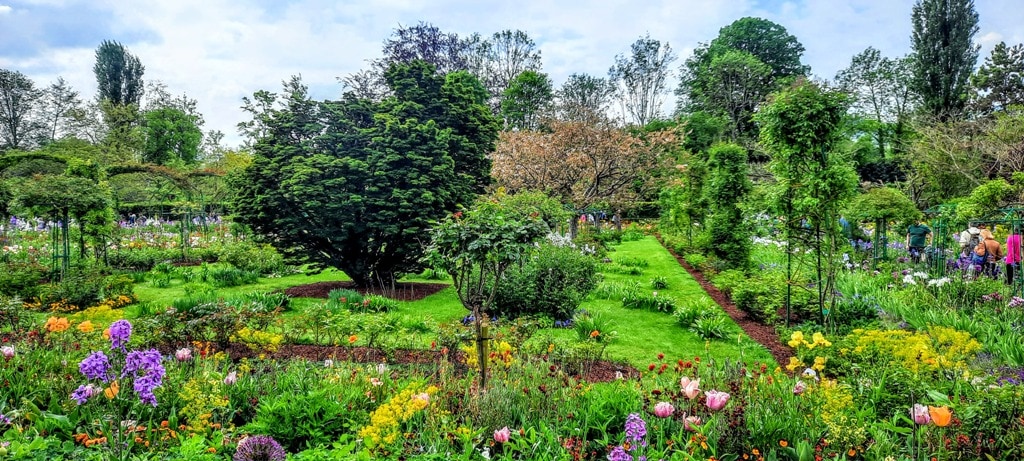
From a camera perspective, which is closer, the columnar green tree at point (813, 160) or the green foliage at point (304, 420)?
the green foliage at point (304, 420)

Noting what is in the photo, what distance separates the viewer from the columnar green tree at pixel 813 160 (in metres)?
6.14

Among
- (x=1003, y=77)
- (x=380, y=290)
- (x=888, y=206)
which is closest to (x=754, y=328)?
(x=888, y=206)

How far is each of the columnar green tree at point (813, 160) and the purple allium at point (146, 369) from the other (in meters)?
7.04

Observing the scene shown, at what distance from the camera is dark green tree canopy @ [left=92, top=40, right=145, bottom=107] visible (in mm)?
38625

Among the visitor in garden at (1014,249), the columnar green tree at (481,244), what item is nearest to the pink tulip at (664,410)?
the columnar green tree at (481,244)

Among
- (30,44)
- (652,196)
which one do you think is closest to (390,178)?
(30,44)

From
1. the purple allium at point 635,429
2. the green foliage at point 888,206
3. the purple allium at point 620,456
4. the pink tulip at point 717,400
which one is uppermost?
the green foliage at point 888,206

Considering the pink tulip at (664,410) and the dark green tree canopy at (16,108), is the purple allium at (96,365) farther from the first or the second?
the dark green tree canopy at (16,108)

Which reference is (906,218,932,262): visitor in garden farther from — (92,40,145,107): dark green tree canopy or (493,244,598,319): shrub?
(92,40,145,107): dark green tree canopy

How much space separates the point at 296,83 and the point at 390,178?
2.78m

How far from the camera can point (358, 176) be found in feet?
Result: 28.5

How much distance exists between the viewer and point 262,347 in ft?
16.7

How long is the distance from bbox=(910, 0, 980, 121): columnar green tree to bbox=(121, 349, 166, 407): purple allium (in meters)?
31.9

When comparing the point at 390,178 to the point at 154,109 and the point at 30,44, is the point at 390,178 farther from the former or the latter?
the point at 154,109
